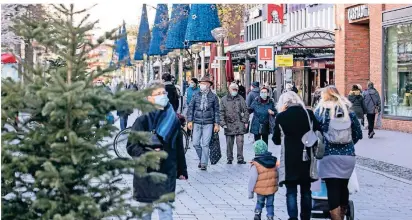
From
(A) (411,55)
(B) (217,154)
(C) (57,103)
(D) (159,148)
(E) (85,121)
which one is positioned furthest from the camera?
(A) (411,55)

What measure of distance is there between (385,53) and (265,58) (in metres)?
6.19

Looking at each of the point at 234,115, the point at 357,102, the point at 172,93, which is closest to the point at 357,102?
the point at 357,102

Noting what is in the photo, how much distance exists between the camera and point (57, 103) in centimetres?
446

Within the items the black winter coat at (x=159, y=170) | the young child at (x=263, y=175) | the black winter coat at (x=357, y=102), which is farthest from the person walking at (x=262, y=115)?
the black winter coat at (x=159, y=170)

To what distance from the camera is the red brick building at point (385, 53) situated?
28.0m

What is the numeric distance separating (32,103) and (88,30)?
56 cm

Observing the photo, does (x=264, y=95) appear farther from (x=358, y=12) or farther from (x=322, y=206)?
(x=358, y=12)

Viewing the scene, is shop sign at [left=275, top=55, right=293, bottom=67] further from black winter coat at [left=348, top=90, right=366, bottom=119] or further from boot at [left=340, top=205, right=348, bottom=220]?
boot at [left=340, top=205, right=348, bottom=220]

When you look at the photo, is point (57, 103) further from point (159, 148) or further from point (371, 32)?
point (371, 32)

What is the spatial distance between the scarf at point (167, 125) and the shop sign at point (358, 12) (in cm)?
2511

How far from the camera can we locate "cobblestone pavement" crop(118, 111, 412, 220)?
10.4 metres

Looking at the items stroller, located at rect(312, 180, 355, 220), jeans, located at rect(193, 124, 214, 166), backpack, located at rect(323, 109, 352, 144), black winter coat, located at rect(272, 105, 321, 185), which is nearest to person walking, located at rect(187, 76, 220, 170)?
jeans, located at rect(193, 124, 214, 166)

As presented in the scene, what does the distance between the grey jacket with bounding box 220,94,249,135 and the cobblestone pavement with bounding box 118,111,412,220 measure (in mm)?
994

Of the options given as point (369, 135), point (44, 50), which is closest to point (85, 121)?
point (44, 50)
